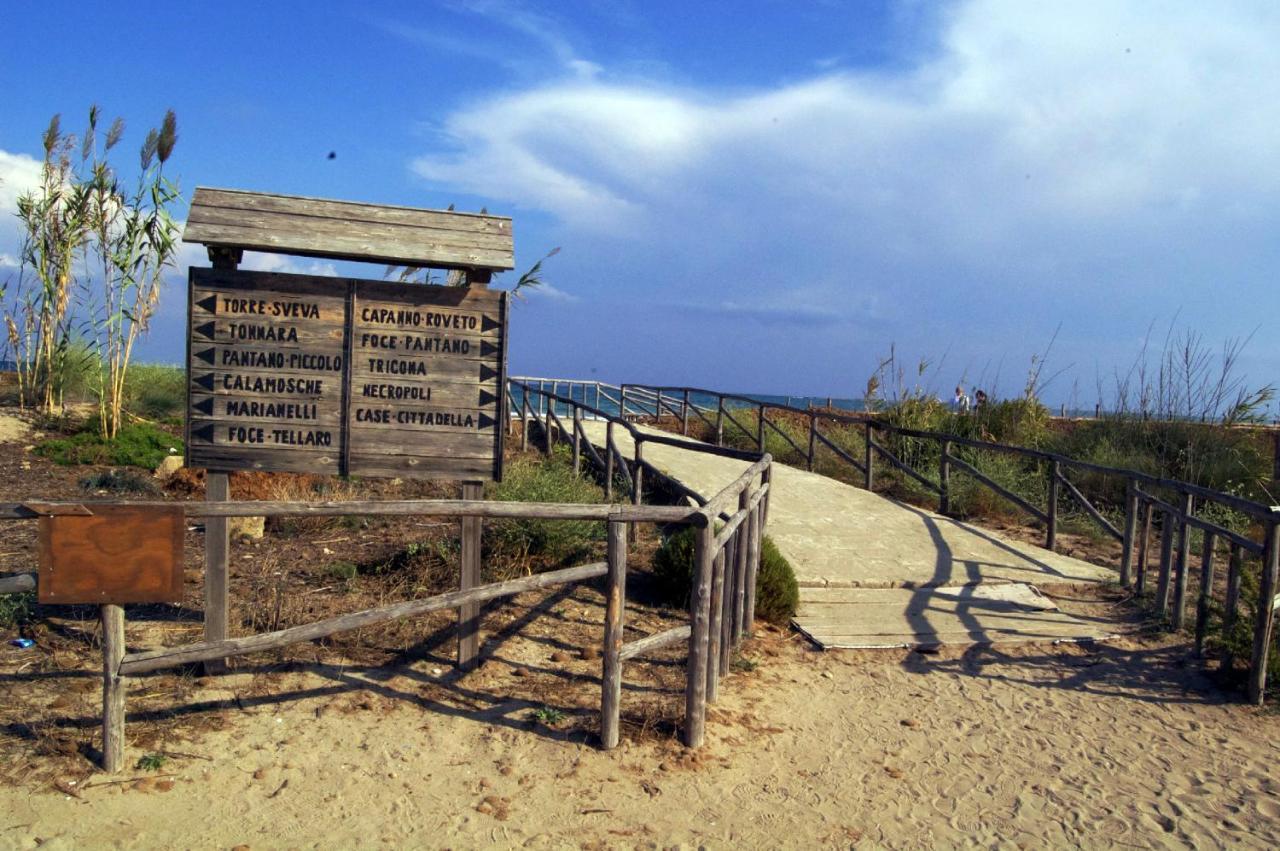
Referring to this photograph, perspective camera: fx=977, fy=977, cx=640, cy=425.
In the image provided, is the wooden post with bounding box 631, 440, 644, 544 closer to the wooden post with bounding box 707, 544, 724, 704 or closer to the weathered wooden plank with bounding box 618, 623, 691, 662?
the wooden post with bounding box 707, 544, 724, 704

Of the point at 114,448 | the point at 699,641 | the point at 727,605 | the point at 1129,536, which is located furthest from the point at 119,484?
the point at 1129,536

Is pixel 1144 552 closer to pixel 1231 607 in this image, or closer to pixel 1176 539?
pixel 1176 539

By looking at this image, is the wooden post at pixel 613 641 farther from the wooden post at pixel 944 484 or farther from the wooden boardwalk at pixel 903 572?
the wooden post at pixel 944 484

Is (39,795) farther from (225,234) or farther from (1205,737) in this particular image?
(1205,737)

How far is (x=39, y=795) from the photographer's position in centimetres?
397

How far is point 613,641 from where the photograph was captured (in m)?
4.77

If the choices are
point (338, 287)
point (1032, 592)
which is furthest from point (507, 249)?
point (1032, 592)

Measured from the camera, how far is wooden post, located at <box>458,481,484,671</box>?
5.55 metres

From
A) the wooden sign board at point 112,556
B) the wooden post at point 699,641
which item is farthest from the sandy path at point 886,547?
the wooden sign board at point 112,556

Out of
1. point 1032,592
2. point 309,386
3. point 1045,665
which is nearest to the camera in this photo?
point 309,386

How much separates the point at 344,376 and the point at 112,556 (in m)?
1.63

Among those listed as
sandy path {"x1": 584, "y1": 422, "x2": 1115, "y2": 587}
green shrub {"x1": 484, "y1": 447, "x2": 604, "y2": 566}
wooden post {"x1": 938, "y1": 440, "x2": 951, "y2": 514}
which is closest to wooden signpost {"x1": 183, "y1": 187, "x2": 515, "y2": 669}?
green shrub {"x1": 484, "y1": 447, "x2": 604, "y2": 566}

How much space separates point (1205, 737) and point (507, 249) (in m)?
4.68

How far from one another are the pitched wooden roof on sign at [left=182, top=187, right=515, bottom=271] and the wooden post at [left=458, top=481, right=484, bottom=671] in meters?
1.29
